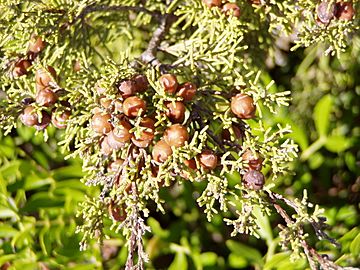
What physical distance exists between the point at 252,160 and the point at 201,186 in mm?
467

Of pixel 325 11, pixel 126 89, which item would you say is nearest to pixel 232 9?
pixel 325 11

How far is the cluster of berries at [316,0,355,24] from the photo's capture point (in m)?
0.80

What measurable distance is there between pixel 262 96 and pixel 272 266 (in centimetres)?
38

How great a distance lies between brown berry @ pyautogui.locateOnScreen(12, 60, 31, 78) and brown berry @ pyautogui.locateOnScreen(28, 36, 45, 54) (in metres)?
0.02

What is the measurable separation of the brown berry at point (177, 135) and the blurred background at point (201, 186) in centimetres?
39

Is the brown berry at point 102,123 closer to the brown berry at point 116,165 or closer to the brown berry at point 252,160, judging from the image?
the brown berry at point 116,165

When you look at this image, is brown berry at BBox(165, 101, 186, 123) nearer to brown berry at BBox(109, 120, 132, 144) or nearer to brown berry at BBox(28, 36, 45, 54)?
brown berry at BBox(109, 120, 132, 144)

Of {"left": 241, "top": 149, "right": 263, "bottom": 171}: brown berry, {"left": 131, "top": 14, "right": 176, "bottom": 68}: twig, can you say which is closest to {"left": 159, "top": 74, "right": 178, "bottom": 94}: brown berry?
{"left": 241, "top": 149, "right": 263, "bottom": 171}: brown berry

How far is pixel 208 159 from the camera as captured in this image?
2.39 feet

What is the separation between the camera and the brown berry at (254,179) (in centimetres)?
73

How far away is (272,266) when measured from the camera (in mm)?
1014

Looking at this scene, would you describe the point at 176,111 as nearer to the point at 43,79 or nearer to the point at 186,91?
the point at 186,91

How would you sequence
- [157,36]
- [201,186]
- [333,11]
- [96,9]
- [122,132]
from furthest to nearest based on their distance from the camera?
[201,186] → [157,36] → [96,9] → [333,11] → [122,132]

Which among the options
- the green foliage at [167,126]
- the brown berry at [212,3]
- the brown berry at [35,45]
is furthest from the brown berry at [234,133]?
the brown berry at [35,45]
